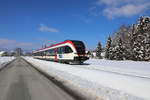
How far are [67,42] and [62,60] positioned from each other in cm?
348

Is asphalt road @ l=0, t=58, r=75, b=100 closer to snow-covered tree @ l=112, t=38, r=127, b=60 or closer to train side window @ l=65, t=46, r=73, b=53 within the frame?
train side window @ l=65, t=46, r=73, b=53

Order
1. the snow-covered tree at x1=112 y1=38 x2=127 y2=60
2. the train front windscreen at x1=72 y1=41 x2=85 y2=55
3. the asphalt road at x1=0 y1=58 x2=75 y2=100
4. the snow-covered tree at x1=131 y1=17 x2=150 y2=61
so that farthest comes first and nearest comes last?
the snow-covered tree at x1=112 y1=38 x2=127 y2=60, the snow-covered tree at x1=131 y1=17 x2=150 y2=61, the train front windscreen at x1=72 y1=41 x2=85 y2=55, the asphalt road at x1=0 y1=58 x2=75 y2=100

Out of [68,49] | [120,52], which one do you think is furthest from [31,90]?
[120,52]

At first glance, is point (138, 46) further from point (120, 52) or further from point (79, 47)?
point (79, 47)

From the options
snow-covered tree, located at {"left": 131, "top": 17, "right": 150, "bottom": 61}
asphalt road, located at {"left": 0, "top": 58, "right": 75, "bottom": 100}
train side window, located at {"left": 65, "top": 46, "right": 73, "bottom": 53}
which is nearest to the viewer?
asphalt road, located at {"left": 0, "top": 58, "right": 75, "bottom": 100}

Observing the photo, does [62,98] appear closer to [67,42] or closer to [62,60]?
[67,42]

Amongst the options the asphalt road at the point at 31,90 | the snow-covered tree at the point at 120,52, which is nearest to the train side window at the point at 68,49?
the asphalt road at the point at 31,90

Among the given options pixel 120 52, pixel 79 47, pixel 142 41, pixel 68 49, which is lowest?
pixel 120 52

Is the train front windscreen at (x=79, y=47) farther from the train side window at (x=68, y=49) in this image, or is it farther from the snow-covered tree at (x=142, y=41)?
the snow-covered tree at (x=142, y=41)

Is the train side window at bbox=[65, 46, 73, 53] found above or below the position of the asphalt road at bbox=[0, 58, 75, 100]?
above

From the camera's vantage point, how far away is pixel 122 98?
5555mm

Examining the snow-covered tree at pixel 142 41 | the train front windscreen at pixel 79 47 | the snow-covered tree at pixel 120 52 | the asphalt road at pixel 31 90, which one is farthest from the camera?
the snow-covered tree at pixel 120 52

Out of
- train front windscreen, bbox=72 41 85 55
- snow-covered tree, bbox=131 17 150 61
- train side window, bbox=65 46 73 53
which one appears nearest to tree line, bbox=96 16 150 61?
snow-covered tree, bbox=131 17 150 61

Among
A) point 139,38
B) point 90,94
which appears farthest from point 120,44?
point 90,94
